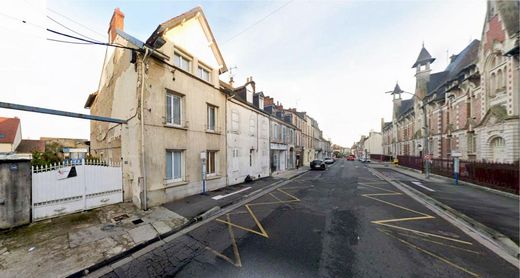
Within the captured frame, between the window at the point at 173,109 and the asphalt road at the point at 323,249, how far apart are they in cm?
506

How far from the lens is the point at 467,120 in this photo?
19812mm

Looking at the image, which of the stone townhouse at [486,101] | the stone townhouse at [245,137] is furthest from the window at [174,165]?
the stone townhouse at [486,101]

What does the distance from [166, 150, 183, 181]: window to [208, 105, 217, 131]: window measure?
8.57ft

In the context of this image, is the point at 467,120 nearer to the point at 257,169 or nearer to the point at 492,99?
the point at 492,99

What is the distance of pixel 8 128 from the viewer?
3175 centimetres

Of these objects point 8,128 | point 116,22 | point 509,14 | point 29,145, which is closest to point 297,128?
point 509,14

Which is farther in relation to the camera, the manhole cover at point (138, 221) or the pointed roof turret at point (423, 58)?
the pointed roof turret at point (423, 58)

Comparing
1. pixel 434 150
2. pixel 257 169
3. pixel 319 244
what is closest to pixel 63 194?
pixel 319 244

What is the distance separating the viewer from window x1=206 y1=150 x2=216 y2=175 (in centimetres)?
1134

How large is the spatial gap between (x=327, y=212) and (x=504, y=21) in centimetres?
2033

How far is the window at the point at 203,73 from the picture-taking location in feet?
36.2

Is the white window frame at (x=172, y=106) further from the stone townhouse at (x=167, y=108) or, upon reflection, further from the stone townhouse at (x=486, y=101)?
the stone townhouse at (x=486, y=101)

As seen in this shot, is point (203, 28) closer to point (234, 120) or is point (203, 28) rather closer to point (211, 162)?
point (234, 120)

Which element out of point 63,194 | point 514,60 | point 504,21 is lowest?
point 63,194
